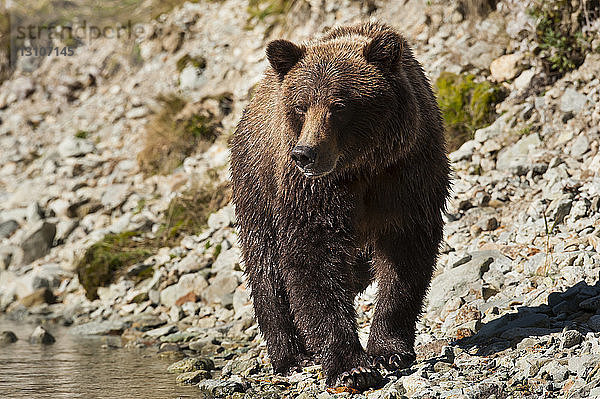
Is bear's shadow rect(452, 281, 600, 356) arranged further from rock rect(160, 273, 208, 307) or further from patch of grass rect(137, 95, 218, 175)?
patch of grass rect(137, 95, 218, 175)

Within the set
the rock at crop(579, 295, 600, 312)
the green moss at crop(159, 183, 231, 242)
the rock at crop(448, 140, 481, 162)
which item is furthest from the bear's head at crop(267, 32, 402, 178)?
the green moss at crop(159, 183, 231, 242)

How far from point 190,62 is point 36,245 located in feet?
16.5

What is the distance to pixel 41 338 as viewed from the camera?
8438 mm

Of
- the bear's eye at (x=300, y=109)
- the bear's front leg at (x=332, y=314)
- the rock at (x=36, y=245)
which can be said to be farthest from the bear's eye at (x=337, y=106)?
the rock at (x=36, y=245)

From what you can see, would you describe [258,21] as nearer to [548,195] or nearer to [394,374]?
[548,195]

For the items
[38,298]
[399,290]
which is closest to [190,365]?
[399,290]

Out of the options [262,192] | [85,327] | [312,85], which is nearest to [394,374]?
[262,192]

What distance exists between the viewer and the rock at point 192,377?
6.32 metres

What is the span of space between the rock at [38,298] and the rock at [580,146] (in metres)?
7.17

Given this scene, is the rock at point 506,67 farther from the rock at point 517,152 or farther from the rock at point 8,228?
the rock at point 8,228

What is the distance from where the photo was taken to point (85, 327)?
30.6 ft

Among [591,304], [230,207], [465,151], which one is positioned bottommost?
[230,207]

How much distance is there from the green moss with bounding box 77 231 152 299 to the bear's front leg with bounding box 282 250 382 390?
615cm

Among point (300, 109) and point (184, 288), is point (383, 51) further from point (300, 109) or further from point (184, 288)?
point (184, 288)
